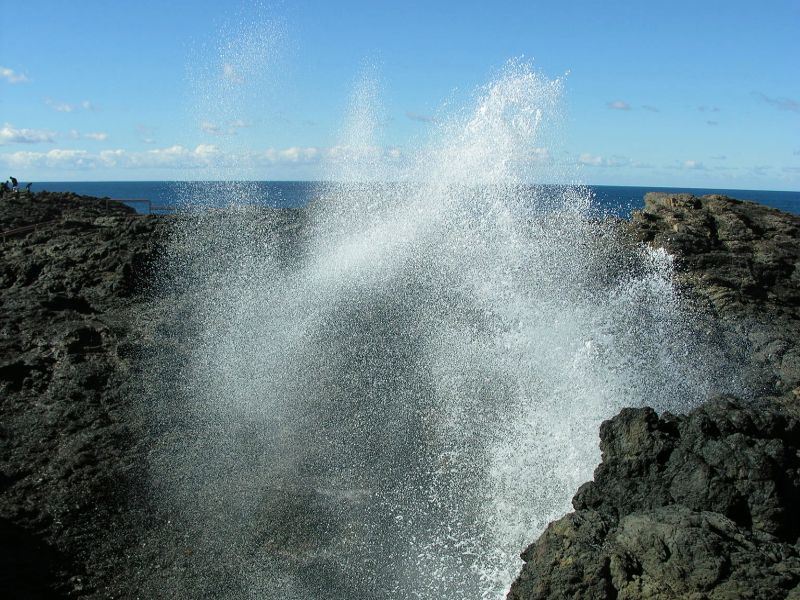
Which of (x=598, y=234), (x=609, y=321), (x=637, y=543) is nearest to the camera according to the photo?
(x=637, y=543)

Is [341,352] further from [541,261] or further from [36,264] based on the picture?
[36,264]

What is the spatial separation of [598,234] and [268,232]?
8328 mm

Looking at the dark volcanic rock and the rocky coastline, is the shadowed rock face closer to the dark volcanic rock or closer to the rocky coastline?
the rocky coastline

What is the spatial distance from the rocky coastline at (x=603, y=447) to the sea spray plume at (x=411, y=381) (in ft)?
2.82

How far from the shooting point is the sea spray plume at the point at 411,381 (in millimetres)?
7824

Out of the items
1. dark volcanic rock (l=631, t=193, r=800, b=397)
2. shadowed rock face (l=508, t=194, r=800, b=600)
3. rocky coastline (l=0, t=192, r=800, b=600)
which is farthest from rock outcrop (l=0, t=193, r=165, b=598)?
dark volcanic rock (l=631, t=193, r=800, b=397)

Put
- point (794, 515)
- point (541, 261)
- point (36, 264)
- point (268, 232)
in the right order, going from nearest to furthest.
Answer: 1. point (794, 515)
2. point (541, 261)
3. point (36, 264)
4. point (268, 232)

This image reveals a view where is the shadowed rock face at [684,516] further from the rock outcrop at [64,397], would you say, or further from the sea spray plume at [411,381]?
the rock outcrop at [64,397]

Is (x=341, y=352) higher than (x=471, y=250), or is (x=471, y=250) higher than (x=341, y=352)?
(x=471, y=250)

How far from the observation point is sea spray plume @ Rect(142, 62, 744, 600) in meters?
7.82

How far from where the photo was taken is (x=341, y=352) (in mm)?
11977

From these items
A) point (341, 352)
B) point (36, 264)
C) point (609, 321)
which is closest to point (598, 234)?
point (609, 321)

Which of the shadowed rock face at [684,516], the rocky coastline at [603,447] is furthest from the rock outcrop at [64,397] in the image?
the shadowed rock face at [684,516]

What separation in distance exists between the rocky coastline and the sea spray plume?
2.82 ft
